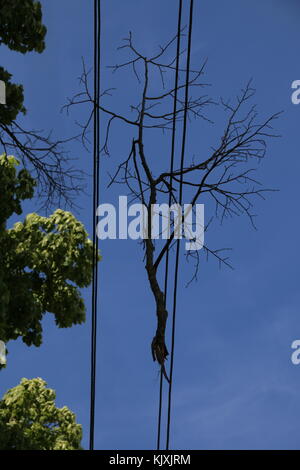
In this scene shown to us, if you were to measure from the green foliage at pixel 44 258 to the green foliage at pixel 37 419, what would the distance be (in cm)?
147

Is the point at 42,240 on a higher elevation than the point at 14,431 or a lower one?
higher

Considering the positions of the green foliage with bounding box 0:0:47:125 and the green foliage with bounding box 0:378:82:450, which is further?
the green foliage with bounding box 0:378:82:450

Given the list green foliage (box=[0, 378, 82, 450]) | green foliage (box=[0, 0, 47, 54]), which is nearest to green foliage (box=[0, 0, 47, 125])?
green foliage (box=[0, 0, 47, 54])

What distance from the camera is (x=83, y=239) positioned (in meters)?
9.83

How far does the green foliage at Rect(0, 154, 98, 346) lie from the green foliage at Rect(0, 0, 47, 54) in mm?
1829

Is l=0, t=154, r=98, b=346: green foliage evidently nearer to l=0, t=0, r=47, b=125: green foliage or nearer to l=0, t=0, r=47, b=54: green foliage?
l=0, t=0, r=47, b=125: green foliage

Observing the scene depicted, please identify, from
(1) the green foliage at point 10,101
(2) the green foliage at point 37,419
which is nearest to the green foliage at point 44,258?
(1) the green foliage at point 10,101

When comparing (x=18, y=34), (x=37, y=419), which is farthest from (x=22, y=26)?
(x=37, y=419)

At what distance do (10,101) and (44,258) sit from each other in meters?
2.71

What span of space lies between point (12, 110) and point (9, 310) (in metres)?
3.18

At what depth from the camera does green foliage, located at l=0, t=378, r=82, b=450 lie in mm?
9461

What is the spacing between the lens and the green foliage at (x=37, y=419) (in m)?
9.46
